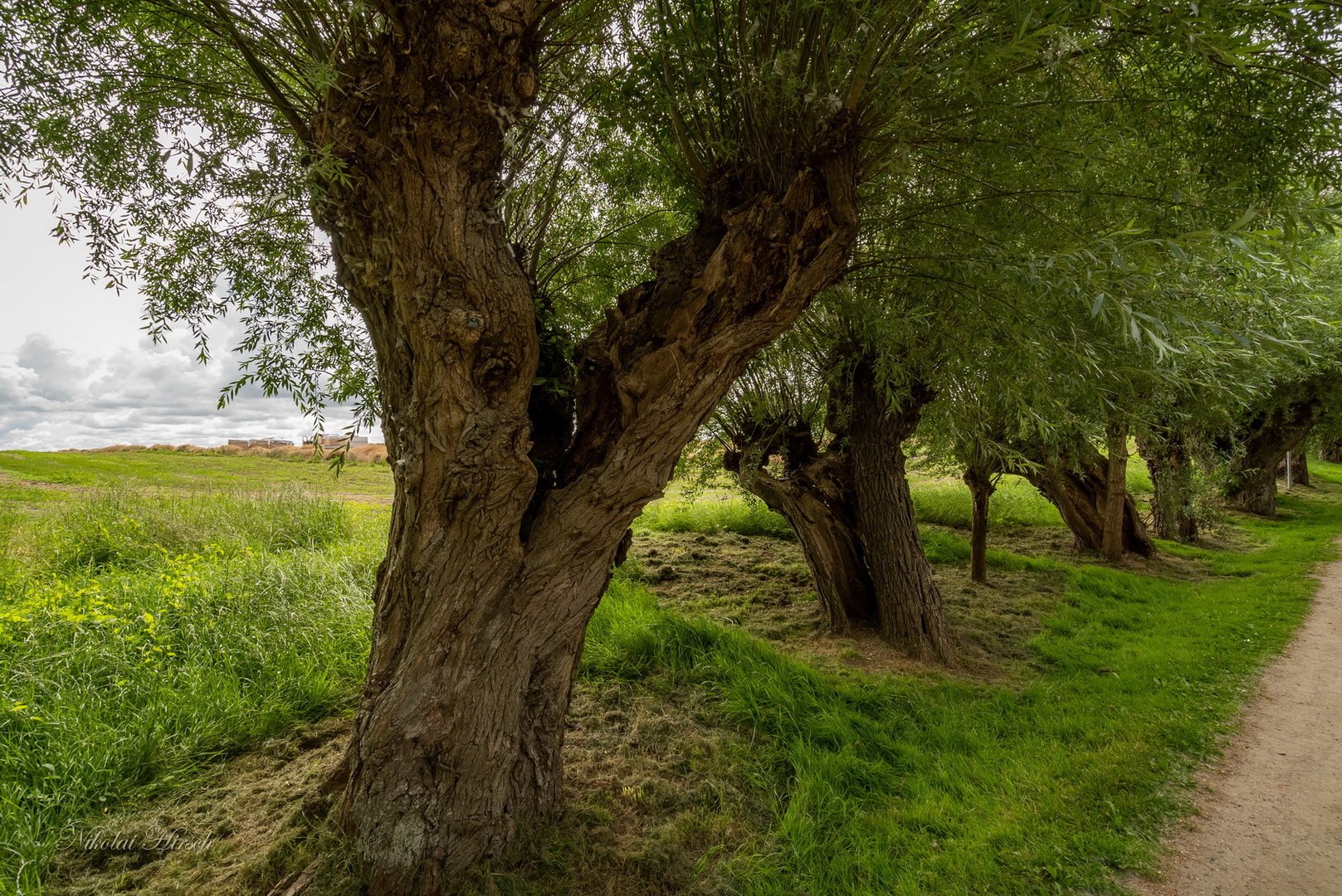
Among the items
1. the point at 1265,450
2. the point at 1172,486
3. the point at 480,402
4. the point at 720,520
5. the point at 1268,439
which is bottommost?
the point at 720,520

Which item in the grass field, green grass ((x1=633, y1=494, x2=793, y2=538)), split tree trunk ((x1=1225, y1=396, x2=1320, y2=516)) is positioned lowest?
the grass field

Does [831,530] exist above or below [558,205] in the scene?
below

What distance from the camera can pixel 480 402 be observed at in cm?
294

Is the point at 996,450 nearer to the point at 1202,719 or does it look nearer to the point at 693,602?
the point at 1202,719

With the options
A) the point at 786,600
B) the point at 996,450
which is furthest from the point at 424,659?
the point at 996,450

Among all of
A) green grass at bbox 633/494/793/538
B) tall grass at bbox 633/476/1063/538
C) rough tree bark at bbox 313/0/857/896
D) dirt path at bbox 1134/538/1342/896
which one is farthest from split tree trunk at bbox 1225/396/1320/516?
rough tree bark at bbox 313/0/857/896

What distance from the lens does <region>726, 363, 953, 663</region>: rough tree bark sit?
698cm

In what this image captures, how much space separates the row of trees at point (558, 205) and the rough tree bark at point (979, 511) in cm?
497

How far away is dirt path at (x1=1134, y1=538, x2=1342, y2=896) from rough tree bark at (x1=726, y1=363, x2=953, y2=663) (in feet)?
8.26

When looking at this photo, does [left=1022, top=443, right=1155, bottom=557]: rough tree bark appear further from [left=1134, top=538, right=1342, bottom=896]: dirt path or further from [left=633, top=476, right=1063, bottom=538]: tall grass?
[left=1134, top=538, right=1342, bottom=896]: dirt path

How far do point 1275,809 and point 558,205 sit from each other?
21.9ft

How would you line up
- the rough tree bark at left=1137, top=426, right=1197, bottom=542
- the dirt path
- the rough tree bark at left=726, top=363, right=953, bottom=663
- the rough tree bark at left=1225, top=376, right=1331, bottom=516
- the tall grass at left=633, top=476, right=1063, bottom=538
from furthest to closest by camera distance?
the rough tree bark at left=1225, top=376, right=1331, bottom=516 < the rough tree bark at left=1137, top=426, right=1197, bottom=542 < the tall grass at left=633, top=476, right=1063, bottom=538 < the rough tree bark at left=726, top=363, right=953, bottom=663 < the dirt path

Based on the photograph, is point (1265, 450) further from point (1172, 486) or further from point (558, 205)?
point (558, 205)

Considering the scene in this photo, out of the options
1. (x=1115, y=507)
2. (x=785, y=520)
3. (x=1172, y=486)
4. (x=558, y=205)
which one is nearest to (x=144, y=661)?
(x=558, y=205)
